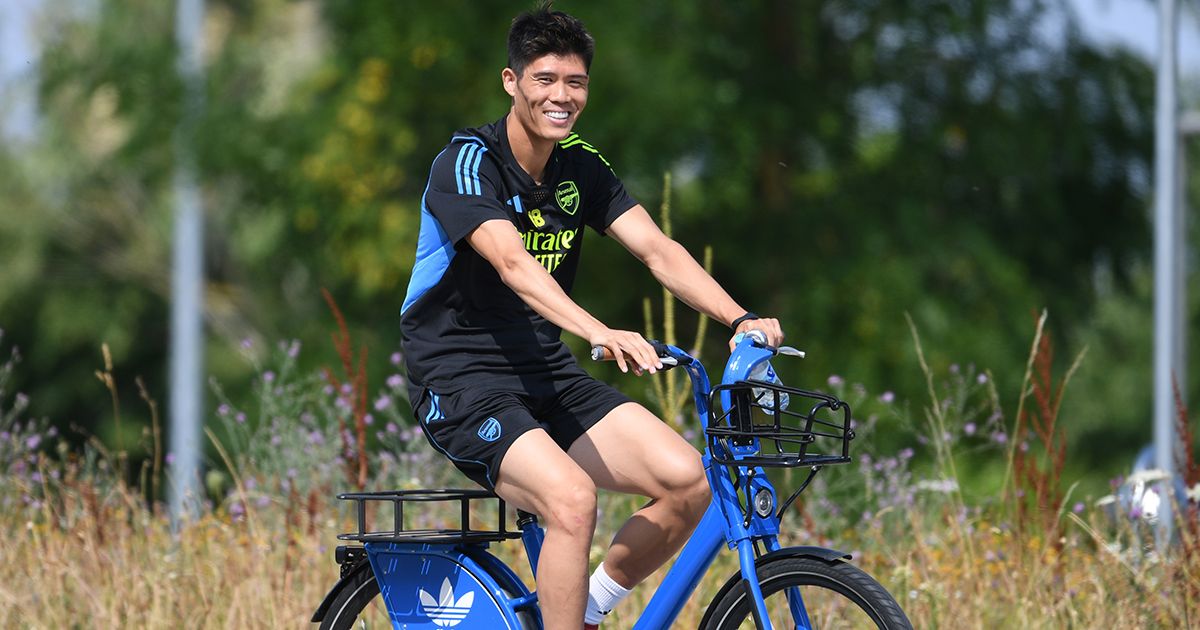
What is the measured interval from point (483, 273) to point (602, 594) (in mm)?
813

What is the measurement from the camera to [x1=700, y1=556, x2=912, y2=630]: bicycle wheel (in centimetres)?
361

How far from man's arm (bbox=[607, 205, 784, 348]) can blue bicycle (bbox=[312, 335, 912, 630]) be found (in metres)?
0.30

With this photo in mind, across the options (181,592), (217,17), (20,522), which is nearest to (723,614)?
(181,592)

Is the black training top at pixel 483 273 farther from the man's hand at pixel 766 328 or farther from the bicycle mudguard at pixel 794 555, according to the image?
the bicycle mudguard at pixel 794 555

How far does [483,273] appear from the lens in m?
4.20

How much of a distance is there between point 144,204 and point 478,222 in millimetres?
21764

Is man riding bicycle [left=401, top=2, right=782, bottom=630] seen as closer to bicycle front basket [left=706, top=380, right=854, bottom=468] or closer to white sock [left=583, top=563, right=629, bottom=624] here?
white sock [left=583, top=563, right=629, bottom=624]

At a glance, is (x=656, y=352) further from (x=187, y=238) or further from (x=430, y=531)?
(x=187, y=238)

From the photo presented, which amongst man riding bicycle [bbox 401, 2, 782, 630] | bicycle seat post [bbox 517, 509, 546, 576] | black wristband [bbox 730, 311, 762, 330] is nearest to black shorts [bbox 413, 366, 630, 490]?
man riding bicycle [bbox 401, 2, 782, 630]

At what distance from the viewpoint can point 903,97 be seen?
45.7ft

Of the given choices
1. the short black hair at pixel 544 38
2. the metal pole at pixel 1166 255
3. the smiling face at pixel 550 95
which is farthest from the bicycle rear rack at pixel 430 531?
the metal pole at pixel 1166 255

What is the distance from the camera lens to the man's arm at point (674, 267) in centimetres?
420

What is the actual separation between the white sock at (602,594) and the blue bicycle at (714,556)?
0.13m

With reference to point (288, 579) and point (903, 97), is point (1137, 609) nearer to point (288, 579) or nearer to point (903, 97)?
point (288, 579)
